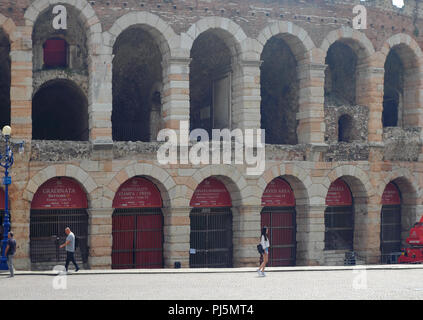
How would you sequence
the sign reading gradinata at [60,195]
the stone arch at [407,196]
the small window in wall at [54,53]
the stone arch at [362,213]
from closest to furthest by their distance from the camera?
the sign reading gradinata at [60,195], the small window in wall at [54,53], the stone arch at [362,213], the stone arch at [407,196]

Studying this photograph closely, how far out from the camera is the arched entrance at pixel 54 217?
95.2ft

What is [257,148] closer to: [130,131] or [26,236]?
[130,131]

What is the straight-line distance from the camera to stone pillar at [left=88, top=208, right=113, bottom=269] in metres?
29.1

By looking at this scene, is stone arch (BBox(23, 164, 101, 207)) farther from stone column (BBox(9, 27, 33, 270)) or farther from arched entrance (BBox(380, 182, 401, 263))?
arched entrance (BBox(380, 182, 401, 263))

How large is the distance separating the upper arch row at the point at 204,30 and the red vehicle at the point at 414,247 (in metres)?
8.47

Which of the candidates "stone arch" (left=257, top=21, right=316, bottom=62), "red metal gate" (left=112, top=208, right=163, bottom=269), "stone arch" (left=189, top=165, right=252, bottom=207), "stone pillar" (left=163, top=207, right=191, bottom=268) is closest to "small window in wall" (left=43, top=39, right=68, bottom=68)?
"red metal gate" (left=112, top=208, right=163, bottom=269)

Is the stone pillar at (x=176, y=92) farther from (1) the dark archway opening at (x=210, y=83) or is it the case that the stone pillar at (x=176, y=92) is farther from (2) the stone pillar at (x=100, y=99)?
(1) the dark archway opening at (x=210, y=83)

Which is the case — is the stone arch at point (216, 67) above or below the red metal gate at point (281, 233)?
above

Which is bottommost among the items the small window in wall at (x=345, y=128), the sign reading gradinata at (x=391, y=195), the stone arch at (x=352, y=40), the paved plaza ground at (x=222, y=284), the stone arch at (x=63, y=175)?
the paved plaza ground at (x=222, y=284)

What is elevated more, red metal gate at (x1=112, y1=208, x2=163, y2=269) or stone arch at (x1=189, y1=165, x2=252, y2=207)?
stone arch at (x1=189, y1=165, x2=252, y2=207)

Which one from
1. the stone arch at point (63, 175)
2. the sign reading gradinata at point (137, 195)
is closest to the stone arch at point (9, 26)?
the stone arch at point (63, 175)

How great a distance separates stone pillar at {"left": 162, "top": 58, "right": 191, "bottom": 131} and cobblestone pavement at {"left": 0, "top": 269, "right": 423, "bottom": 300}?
7.81 meters

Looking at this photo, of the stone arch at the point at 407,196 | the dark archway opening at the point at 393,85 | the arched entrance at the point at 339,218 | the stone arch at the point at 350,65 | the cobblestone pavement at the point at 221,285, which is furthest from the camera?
the dark archway opening at the point at 393,85
